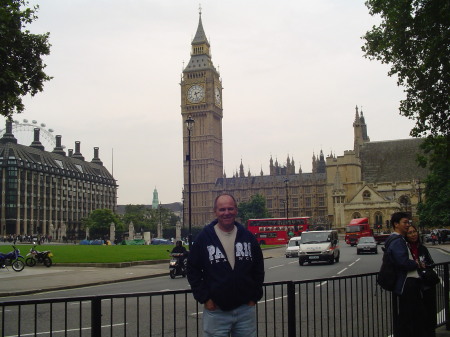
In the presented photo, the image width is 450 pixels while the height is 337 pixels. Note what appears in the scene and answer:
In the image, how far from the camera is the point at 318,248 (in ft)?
87.7

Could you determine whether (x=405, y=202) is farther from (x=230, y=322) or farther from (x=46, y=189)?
(x=230, y=322)

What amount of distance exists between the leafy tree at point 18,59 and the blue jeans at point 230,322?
14272 mm

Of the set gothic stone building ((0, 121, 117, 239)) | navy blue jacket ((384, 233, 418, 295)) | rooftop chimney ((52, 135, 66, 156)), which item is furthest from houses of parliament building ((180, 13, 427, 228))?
navy blue jacket ((384, 233, 418, 295))

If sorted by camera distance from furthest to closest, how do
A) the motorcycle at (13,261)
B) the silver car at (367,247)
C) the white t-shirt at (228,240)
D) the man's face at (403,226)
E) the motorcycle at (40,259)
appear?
the silver car at (367,247)
the motorcycle at (40,259)
the motorcycle at (13,261)
the man's face at (403,226)
the white t-shirt at (228,240)

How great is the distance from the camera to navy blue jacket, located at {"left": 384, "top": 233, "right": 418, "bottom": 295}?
6.05m

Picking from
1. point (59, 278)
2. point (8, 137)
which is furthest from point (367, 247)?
point (8, 137)

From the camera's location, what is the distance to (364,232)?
57000mm

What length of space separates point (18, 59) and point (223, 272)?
17.2 m

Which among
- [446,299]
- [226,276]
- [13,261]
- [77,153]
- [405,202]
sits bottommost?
[13,261]

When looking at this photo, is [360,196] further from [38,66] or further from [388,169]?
[38,66]

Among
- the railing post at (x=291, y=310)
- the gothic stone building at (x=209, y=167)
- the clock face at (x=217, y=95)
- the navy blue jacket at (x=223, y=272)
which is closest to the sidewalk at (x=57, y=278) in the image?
the railing post at (x=291, y=310)

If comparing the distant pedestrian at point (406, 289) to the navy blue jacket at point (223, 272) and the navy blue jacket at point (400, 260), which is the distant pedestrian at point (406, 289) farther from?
the navy blue jacket at point (223, 272)

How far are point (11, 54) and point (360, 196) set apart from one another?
7166cm

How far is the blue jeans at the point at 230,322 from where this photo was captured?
4.82 m
